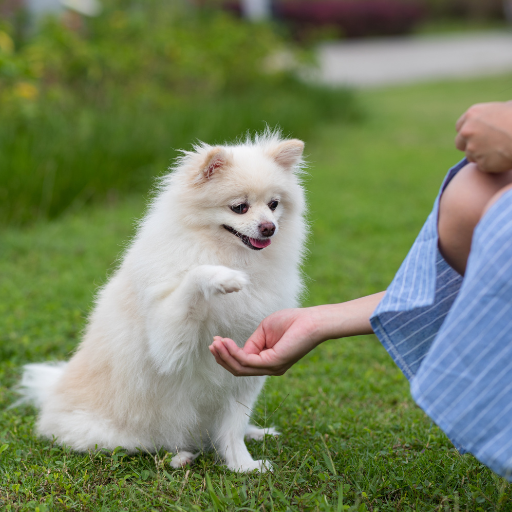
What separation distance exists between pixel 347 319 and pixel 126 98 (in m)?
5.90

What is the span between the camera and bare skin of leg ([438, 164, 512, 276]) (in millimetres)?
1601

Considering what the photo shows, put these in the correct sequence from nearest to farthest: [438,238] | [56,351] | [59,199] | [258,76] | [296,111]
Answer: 1. [438,238]
2. [56,351]
3. [59,199]
4. [296,111]
5. [258,76]

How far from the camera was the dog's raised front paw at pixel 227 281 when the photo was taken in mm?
1878

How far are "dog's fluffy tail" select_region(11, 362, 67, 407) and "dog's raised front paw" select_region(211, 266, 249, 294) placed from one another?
115 cm

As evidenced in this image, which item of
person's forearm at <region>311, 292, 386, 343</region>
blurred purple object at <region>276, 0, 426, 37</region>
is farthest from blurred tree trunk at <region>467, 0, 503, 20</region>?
person's forearm at <region>311, 292, 386, 343</region>

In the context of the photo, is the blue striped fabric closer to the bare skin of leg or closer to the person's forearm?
the bare skin of leg

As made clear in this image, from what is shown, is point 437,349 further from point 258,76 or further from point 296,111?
point 258,76

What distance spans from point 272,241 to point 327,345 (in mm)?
1453

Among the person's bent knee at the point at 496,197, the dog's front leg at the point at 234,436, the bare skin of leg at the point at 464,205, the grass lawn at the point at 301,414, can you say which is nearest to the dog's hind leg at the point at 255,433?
the grass lawn at the point at 301,414

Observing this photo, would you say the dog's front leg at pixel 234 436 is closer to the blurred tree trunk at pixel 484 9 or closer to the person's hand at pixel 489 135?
the person's hand at pixel 489 135

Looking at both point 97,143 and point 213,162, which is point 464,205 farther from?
point 97,143

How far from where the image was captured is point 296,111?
8.31 metres

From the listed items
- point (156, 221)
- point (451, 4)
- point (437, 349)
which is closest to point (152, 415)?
point (156, 221)

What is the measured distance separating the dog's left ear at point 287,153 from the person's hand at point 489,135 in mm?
885
